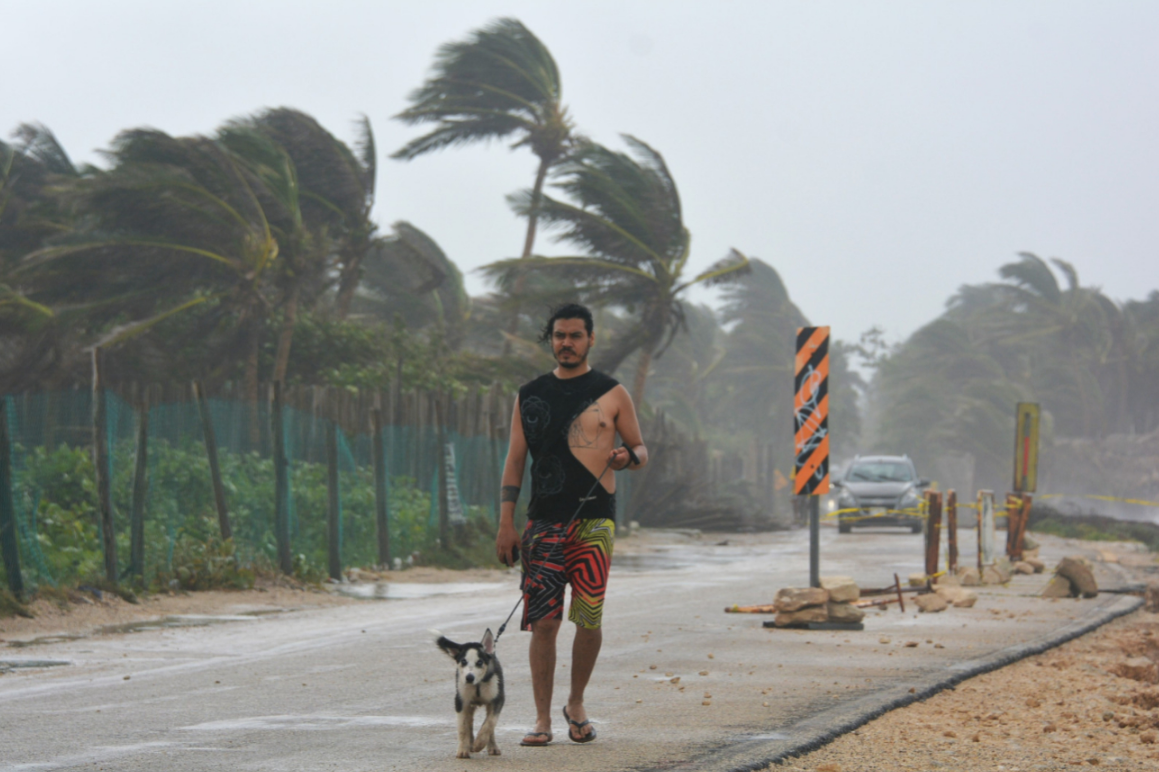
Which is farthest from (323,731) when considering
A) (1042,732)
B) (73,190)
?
(73,190)

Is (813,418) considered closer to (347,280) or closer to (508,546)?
(508,546)

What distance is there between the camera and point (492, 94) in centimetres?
3225

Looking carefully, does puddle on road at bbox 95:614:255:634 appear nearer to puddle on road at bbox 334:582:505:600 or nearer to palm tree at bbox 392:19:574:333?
puddle on road at bbox 334:582:505:600

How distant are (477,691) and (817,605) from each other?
5965mm

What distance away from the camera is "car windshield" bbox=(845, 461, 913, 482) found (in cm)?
3005

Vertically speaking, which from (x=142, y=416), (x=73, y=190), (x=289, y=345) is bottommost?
(x=142, y=416)

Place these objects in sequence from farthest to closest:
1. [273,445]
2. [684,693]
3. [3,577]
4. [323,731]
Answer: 1. [273,445]
2. [3,577]
3. [684,693]
4. [323,731]

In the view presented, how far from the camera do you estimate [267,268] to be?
2483cm

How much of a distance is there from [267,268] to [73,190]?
3.93 m

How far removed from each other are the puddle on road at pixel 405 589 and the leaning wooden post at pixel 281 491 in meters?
0.70

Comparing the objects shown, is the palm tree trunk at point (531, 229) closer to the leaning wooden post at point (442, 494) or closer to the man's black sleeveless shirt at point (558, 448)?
the leaning wooden post at point (442, 494)

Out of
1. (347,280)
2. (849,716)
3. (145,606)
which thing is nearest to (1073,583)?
(849,716)

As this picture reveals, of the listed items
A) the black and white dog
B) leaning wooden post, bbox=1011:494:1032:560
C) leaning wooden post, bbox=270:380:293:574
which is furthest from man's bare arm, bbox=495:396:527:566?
leaning wooden post, bbox=1011:494:1032:560

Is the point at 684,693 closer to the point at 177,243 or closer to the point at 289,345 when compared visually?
the point at 177,243
